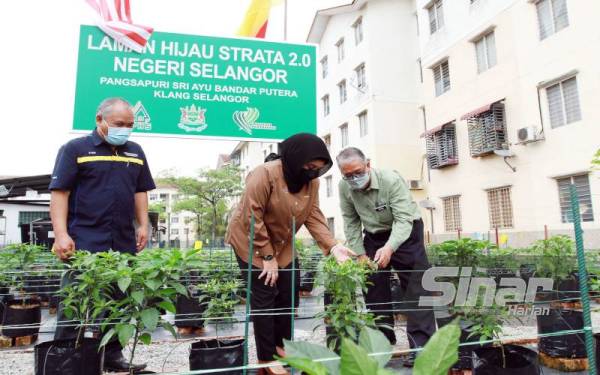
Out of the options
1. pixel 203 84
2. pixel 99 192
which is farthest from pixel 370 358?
pixel 203 84

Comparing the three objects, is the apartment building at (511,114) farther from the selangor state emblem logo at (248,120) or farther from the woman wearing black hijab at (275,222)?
the woman wearing black hijab at (275,222)

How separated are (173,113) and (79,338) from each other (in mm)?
1780

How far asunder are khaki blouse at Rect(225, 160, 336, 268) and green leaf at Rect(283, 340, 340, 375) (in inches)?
64.4

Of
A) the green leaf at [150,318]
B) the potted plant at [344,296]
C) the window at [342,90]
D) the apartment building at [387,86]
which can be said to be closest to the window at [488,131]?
the apartment building at [387,86]

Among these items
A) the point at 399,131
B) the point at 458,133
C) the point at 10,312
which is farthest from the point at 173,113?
the point at 399,131

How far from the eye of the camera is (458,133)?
12.1m

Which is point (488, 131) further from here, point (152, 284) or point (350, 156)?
point (152, 284)

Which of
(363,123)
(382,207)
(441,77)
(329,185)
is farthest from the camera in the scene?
(329,185)

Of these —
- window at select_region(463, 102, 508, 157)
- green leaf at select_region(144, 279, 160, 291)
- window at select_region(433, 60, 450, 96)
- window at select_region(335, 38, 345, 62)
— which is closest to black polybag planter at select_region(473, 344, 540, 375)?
green leaf at select_region(144, 279, 160, 291)

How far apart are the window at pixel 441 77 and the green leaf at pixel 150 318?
12348 mm

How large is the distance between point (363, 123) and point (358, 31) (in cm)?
371

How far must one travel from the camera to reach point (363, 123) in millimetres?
16547

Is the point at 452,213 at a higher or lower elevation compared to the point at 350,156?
higher

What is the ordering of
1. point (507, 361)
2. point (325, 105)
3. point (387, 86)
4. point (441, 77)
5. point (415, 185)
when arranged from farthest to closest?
point (325, 105), point (387, 86), point (415, 185), point (441, 77), point (507, 361)
